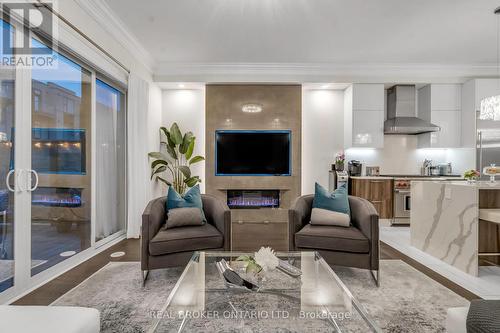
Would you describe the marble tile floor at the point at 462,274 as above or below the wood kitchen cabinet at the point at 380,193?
below

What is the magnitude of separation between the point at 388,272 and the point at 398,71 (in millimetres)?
3844

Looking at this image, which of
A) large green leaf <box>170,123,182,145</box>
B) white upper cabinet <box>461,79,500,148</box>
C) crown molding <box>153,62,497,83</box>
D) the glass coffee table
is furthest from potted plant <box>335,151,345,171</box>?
the glass coffee table

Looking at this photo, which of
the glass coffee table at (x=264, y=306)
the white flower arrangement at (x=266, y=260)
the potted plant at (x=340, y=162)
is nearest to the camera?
the glass coffee table at (x=264, y=306)

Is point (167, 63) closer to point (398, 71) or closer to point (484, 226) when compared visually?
point (398, 71)

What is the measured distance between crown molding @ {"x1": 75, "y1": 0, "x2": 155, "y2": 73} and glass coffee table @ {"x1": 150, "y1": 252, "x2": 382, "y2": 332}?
303 cm

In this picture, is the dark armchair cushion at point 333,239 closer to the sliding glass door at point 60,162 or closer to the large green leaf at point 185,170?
the sliding glass door at point 60,162

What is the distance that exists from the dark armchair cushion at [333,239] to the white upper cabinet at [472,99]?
3834 millimetres

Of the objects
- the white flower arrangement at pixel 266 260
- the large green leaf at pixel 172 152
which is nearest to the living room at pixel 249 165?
the white flower arrangement at pixel 266 260

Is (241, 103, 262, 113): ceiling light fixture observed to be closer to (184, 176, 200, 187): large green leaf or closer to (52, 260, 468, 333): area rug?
(184, 176, 200, 187): large green leaf

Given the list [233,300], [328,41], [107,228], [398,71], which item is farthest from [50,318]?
[398,71]

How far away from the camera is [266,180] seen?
5.01 m

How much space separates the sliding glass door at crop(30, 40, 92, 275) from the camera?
8.15 ft

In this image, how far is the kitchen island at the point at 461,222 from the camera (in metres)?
2.62

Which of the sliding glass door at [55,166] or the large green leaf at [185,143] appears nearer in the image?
the sliding glass door at [55,166]
